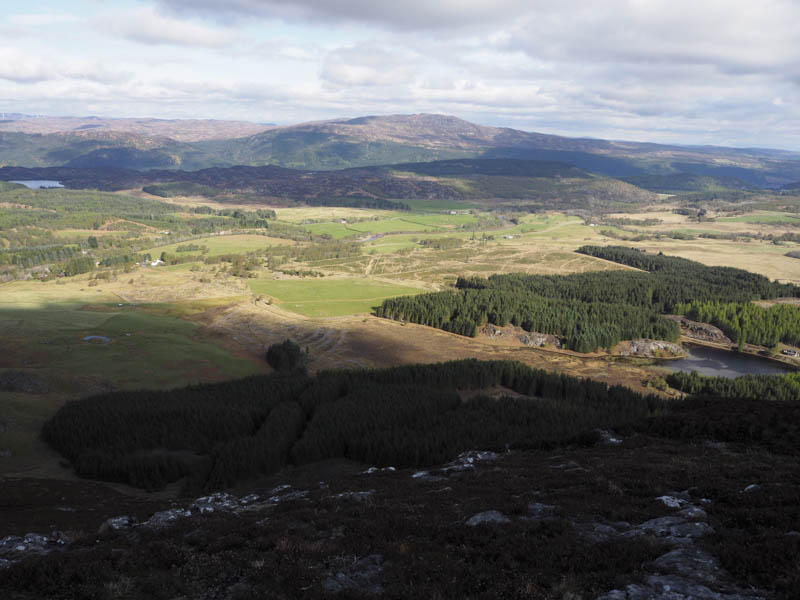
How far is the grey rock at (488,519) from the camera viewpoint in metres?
24.8

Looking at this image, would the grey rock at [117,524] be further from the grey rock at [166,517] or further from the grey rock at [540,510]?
the grey rock at [540,510]

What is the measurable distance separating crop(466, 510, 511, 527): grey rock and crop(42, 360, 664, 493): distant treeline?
25257mm

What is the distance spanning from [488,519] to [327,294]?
515ft

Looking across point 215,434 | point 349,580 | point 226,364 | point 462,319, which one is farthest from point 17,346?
point 349,580

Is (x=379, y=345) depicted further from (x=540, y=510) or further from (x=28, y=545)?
(x=540, y=510)

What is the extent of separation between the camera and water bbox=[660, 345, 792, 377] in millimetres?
118062

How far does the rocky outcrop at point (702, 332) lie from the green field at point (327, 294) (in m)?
89.0

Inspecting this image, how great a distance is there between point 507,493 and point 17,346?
114948mm

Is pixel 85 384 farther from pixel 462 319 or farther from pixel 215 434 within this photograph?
pixel 462 319

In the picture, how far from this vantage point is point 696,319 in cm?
15162

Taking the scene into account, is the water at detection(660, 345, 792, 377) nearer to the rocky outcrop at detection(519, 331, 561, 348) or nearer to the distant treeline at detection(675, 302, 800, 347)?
the distant treeline at detection(675, 302, 800, 347)

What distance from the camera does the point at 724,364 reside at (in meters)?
124

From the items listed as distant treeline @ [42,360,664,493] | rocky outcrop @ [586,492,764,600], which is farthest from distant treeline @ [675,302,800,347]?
rocky outcrop @ [586,492,764,600]

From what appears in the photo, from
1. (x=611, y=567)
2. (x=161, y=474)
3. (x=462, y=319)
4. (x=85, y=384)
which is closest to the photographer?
(x=611, y=567)
